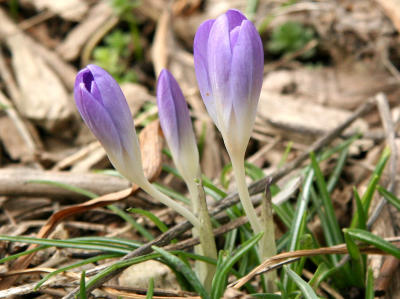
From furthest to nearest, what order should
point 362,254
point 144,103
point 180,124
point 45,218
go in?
point 144,103
point 45,218
point 362,254
point 180,124

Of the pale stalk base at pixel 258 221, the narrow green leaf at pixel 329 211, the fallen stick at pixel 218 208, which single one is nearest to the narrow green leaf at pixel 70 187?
the fallen stick at pixel 218 208

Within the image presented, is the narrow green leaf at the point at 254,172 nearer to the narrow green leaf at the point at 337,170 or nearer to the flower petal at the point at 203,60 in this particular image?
the narrow green leaf at the point at 337,170

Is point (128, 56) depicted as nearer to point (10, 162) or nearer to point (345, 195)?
point (10, 162)

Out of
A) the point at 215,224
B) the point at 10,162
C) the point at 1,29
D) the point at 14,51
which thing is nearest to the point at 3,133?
the point at 10,162

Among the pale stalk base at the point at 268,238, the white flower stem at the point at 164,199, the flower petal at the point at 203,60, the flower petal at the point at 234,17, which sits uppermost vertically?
the flower petal at the point at 234,17

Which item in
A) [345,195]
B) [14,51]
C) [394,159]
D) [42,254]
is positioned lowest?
[345,195]

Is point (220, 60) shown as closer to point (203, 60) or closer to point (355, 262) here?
point (203, 60)

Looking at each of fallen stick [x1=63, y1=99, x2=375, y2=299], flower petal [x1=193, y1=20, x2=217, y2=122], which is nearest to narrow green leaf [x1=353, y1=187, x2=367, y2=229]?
fallen stick [x1=63, y1=99, x2=375, y2=299]

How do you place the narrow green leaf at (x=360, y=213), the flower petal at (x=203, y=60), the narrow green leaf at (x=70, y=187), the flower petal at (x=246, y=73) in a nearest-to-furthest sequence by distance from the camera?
the flower petal at (x=246, y=73) → the flower petal at (x=203, y=60) → the narrow green leaf at (x=360, y=213) → the narrow green leaf at (x=70, y=187)
